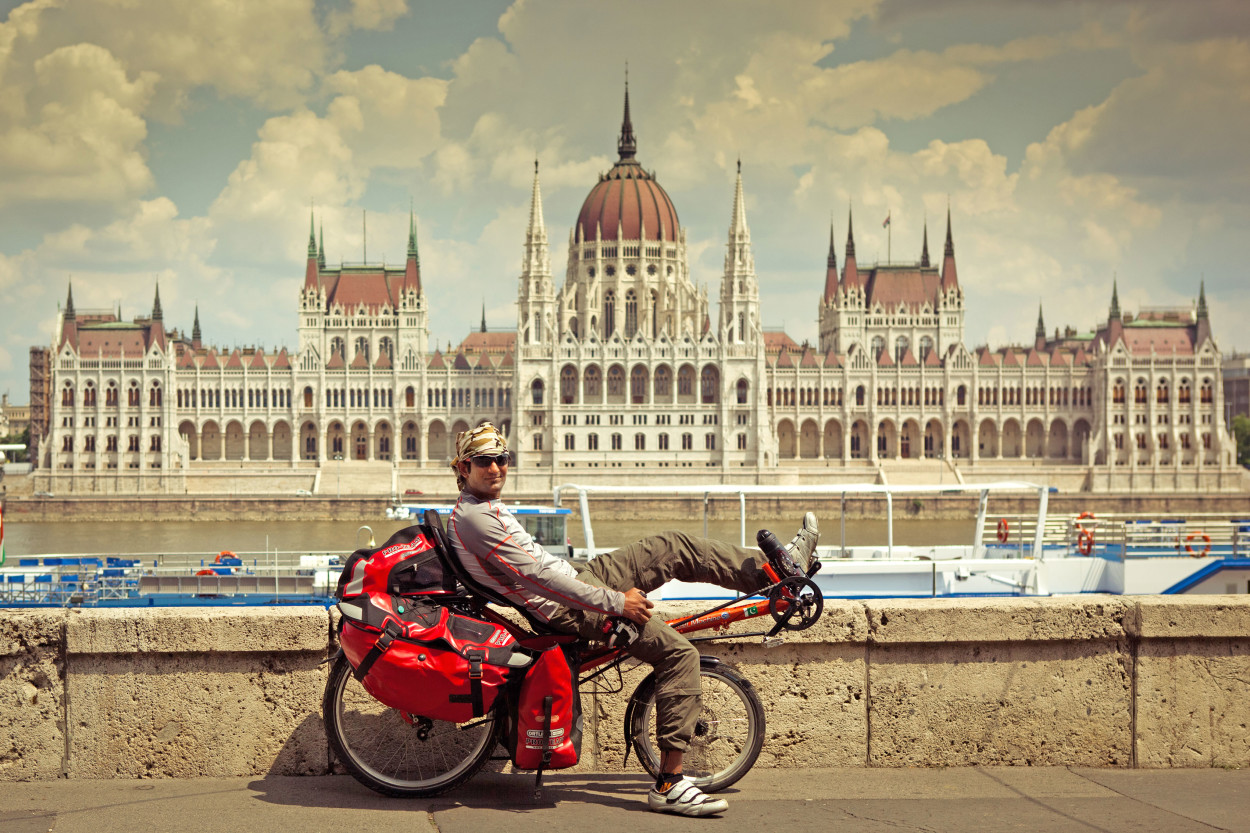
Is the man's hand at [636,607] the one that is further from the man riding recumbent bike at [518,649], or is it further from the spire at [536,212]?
the spire at [536,212]

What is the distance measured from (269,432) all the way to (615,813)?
8645 centimetres

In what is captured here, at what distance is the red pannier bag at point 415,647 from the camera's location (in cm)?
556

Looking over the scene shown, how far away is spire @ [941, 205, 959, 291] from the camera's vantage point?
102m

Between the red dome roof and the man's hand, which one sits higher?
the red dome roof

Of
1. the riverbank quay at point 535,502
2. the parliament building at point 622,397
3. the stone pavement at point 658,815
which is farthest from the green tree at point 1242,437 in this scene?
the stone pavement at point 658,815

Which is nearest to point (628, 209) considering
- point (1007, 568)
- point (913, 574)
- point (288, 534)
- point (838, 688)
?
point (288, 534)

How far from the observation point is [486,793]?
584 centimetres

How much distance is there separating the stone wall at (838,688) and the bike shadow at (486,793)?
207 millimetres

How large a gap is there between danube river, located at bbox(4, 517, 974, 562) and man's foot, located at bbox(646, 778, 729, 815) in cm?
4208

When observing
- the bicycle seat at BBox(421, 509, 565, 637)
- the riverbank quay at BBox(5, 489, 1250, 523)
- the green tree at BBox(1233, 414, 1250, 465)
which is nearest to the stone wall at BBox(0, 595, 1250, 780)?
the bicycle seat at BBox(421, 509, 565, 637)

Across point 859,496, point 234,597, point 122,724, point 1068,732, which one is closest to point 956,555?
point 234,597

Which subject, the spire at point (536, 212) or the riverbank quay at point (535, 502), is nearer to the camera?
the riverbank quay at point (535, 502)

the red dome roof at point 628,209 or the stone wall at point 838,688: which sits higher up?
the red dome roof at point 628,209

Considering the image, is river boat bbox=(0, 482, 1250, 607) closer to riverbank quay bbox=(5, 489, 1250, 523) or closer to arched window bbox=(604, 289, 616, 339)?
riverbank quay bbox=(5, 489, 1250, 523)
